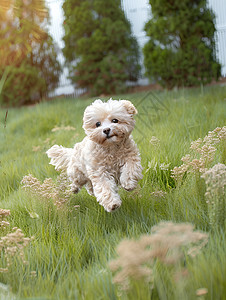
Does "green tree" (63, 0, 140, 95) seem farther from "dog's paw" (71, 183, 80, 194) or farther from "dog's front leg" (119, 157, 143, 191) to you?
"dog's front leg" (119, 157, 143, 191)

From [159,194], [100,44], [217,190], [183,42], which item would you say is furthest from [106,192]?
[100,44]

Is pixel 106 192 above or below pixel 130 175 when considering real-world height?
below

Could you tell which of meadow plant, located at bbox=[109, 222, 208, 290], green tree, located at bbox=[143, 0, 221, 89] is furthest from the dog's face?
green tree, located at bbox=[143, 0, 221, 89]

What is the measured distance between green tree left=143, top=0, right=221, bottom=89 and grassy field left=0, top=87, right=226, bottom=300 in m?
4.37

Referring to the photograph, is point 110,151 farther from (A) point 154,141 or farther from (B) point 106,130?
(A) point 154,141

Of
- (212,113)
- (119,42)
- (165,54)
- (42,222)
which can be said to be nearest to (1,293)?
(42,222)

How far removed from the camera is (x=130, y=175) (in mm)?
2762

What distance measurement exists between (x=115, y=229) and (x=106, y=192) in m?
0.31

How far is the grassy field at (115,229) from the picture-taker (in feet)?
5.76

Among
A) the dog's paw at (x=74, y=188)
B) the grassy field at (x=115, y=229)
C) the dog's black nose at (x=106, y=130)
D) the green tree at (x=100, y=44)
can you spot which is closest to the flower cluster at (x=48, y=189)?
the grassy field at (x=115, y=229)

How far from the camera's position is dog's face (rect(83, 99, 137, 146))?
9.05 feet

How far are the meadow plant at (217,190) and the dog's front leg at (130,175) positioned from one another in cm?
72

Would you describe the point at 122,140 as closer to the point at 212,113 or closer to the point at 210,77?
the point at 212,113

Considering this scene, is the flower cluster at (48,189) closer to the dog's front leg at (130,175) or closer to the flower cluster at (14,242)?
the dog's front leg at (130,175)
